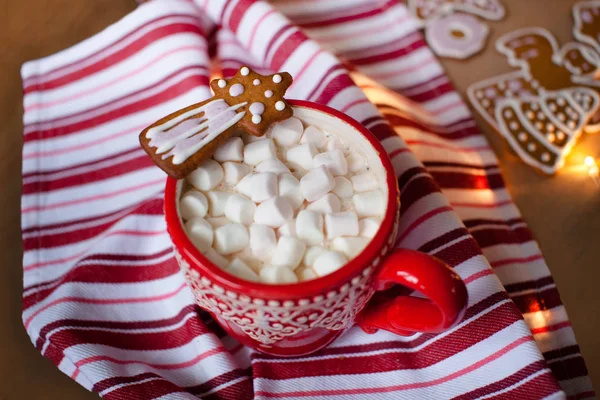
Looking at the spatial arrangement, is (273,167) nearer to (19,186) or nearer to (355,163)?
(355,163)

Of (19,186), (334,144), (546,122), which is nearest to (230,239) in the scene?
(334,144)

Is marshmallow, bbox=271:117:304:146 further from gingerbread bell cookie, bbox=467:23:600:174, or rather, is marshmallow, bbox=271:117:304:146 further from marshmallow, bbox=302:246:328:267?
gingerbread bell cookie, bbox=467:23:600:174

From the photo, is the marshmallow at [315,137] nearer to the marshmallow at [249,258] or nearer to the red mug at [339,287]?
the red mug at [339,287]

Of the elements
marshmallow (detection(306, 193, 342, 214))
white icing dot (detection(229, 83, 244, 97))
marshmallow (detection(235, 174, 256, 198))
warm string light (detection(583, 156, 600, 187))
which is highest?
white icing dot (detection(229, 83, 244, 97))

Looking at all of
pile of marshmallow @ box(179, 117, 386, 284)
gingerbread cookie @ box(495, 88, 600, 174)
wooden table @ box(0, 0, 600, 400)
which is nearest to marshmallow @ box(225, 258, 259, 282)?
pile of marshmallow @ box(179, 117, 386, 284)

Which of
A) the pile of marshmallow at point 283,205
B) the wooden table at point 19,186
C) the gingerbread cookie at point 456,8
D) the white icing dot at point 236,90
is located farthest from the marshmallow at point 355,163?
the gingerbread cookie at point 456,8

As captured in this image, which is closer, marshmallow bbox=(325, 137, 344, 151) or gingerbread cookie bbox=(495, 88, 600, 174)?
marshmallow bbox=(325, 137, 344, 151)
